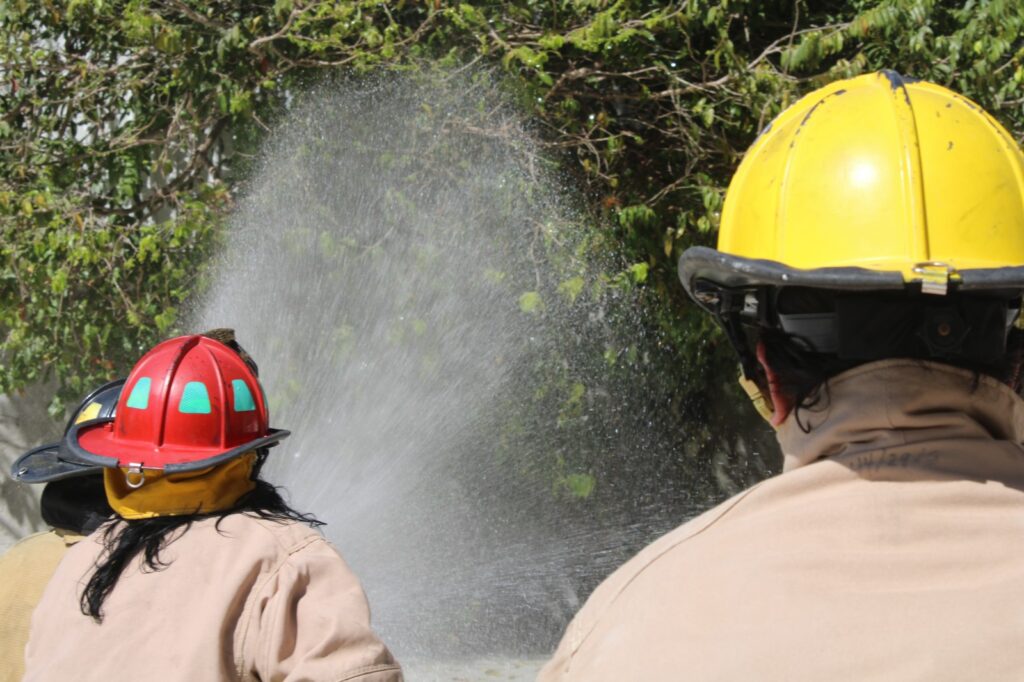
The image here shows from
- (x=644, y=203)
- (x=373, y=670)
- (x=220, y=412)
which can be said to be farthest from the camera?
(x=644, y=203)

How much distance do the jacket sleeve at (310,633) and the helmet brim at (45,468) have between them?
0.74m

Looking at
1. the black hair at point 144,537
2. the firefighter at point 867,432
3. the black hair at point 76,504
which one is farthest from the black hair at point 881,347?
the black hair at point 76,504

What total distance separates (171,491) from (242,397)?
22cm

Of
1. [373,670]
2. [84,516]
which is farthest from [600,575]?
[373,670]

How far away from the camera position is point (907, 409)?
1.06 meters

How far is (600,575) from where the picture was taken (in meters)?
5.46

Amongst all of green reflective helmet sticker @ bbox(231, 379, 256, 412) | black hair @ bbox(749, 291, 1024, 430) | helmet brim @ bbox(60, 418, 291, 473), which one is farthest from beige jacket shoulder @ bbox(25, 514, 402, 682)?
black hair @ bbox(749, 291, 1024, 430)

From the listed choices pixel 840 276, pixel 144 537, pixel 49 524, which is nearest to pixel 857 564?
pixel 840 276

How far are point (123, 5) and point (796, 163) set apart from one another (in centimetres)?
486

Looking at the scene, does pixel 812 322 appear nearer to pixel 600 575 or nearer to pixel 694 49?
pixel 694 49

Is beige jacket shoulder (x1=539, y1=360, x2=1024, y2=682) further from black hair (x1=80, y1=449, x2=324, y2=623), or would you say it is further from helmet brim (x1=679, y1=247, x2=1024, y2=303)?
black hair (x1=80, y1=449, x2=324, y2=623)

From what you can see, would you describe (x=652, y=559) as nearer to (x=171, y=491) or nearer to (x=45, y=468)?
(x=171, y=491)

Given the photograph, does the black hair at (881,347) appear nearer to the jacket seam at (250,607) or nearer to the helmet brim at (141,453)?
the jacket seam at (250,607)

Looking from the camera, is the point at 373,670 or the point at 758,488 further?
the point at 373,670
